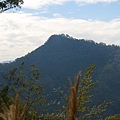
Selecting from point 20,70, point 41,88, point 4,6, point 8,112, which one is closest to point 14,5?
point 4,6

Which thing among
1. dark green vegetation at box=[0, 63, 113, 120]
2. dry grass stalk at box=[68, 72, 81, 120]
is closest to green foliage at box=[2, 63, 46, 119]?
dark green vegetation at box=[0, 63, 113, 120]

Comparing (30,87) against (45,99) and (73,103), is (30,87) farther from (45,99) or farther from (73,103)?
(73,103)

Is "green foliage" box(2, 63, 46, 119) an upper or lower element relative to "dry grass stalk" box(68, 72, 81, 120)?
lower

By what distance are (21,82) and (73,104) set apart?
41.3 feet

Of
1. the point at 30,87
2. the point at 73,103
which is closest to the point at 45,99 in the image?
the point at 30,87

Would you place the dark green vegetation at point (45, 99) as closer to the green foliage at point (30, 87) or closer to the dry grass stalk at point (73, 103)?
the green foliage at point (30, 87)

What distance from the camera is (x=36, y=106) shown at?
1372 centimetres

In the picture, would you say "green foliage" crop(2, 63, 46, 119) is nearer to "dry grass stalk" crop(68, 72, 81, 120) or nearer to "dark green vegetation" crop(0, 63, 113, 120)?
"dark green vegetation" crop(0, 63, 113, 120)

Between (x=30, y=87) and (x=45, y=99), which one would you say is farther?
(x=45, y=99)

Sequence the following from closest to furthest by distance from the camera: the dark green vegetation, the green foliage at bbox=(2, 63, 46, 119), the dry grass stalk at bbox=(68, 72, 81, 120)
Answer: the dry grass stalk at bbox=(68, 72, 81, 120), the dark green vegetation, the green foliage at bbox=(2, 63, 46, 119)

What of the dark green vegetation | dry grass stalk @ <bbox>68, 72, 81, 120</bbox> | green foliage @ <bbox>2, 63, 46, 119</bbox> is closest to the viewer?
dry grass stalk @ <bbox>68, 72, 81, 120</bbox>

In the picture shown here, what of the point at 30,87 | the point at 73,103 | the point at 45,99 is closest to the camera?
the point at 73,103

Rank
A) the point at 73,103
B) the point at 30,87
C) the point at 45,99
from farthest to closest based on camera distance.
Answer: the point at 45,99, the point at 30,87, the point at 73,103

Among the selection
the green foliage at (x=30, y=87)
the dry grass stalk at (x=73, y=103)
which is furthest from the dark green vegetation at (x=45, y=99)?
the dry grass stalk at (x=73, y=103)
